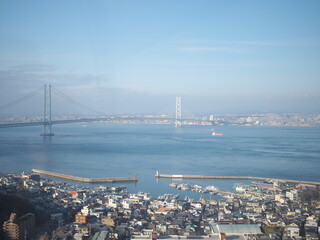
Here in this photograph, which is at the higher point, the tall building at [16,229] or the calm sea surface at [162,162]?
the tall building at [16,229]

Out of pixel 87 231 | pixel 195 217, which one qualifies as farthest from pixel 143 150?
pixel 87 231

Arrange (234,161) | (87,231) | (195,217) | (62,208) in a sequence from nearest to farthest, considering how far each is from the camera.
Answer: (87,231) → (195,217) → (62,208) → (234,161)

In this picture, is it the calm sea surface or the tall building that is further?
the calm sea surface

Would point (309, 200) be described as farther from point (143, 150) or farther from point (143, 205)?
point (143, 150)

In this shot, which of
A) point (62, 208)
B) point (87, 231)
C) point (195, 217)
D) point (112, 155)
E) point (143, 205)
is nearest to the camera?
point (87, 231)

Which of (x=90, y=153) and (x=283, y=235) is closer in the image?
(x=283, y=235)

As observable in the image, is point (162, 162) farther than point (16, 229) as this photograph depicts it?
Yes

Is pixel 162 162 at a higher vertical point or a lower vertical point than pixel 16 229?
lower

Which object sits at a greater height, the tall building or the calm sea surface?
the tall building

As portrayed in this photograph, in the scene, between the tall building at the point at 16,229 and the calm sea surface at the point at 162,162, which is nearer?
the tall building at the point at 16,229
